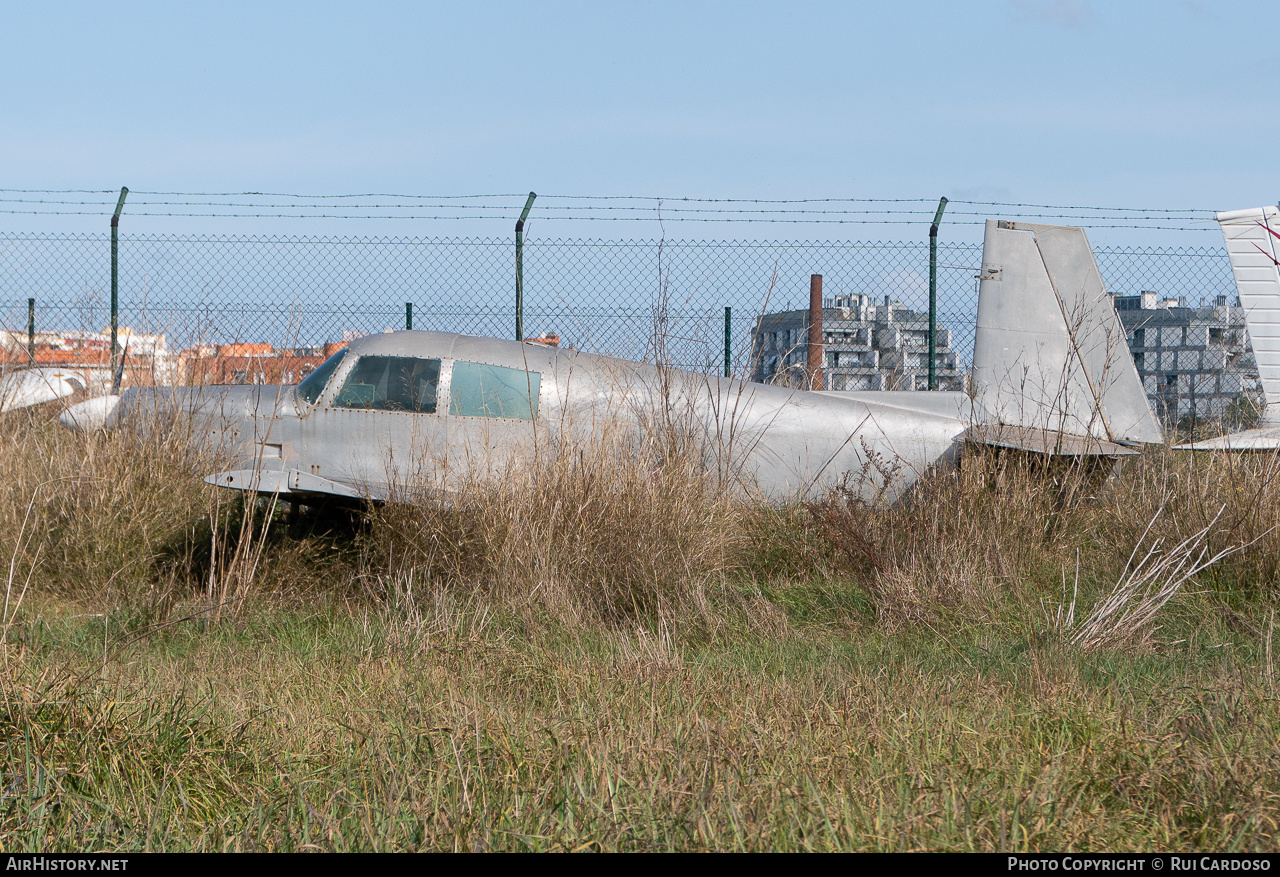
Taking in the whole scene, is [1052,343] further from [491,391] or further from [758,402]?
[491,391]

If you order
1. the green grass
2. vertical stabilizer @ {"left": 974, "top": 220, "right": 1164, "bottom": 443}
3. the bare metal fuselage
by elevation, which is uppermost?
vertical stabilizer @ {"left": 974, "top": 220, "right": 1164, "bottom": 443}

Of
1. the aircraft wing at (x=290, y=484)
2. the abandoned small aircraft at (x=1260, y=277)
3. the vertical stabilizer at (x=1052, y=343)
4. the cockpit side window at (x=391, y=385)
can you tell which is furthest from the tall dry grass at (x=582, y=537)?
the abandoned small aircraft at (x=1260, y=277)

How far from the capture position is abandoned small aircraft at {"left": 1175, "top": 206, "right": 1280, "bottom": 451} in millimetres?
7918

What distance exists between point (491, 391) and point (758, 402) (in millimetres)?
1920

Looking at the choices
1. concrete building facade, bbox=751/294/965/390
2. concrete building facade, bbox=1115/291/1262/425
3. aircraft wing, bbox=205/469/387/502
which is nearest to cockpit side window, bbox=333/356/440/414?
aircraft wing, bbox=205/469/387/502

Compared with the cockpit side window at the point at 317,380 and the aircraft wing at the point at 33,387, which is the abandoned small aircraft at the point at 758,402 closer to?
the cockpit side window at the point at 317,380

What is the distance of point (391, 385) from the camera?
7.00 m

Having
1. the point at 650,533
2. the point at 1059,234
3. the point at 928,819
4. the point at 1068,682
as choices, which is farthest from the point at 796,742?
the point at 1059,234

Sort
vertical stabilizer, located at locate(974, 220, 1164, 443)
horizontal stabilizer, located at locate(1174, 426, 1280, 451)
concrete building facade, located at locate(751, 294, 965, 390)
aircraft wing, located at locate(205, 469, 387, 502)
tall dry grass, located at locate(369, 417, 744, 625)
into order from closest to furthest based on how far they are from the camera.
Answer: tall dry grass, located at locate(369, 417, 744, 625)
aircraft wing, located at locate(205, 469, 387, 502)
horizontal stabilizer, located at locate(1174, 426, 1280, 451)
vertical stabilizer, located at locate(974, 220, 1164, 443)
concrete building facade, located at locate(751, 294, 965, 390)

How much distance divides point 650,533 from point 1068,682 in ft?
7.93

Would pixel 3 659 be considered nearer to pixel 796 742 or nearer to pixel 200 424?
pixel 796 742

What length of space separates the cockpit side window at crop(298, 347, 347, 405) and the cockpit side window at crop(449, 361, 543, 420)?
95cm

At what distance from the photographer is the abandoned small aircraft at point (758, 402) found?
6.69m

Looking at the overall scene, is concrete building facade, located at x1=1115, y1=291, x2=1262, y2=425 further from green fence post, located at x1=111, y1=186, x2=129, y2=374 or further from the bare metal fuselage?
green fence post, located at x1=111, y1=186, x2=129, y2=374
